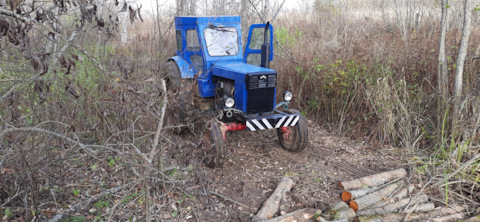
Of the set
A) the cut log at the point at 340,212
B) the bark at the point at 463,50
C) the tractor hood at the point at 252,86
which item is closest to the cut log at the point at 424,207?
the cut log at the point at 340,212

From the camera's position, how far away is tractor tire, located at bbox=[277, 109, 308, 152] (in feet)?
16.5

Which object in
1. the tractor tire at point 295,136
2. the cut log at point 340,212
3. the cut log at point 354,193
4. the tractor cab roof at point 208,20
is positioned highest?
→ the tractor cab roof at point 208,20

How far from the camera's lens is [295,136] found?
5.13 m

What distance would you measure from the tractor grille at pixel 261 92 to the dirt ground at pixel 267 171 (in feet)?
2.49

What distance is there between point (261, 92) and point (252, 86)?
0.63ft

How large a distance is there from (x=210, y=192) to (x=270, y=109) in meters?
1.45

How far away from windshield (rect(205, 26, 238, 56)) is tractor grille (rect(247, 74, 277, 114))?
0.94 metres

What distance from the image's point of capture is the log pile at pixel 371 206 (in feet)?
12.2

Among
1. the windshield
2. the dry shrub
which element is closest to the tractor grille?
the windshield

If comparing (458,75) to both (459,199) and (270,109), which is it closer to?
(459,199)

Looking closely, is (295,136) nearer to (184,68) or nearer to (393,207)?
(393,207)

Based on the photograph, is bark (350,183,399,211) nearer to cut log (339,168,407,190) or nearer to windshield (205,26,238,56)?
cut log (339,168,407,190)

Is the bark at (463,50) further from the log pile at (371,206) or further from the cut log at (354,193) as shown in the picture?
the cut log at (354,193)

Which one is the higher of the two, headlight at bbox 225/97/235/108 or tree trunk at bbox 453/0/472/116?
tree trunk at bbox 453/0/472/116
